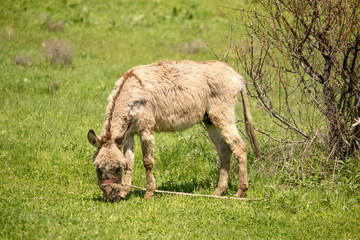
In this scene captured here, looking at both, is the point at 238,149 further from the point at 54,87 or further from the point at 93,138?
the point at 54,87

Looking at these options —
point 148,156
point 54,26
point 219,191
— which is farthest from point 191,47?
point 148,156

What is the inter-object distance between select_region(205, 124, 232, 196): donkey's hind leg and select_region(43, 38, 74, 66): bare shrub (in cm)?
735

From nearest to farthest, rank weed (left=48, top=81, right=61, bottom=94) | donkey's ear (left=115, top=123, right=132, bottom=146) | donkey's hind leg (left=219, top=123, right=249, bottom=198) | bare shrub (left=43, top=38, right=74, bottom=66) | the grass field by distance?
the grass field < donkey's ear (left=115, top=123, right=132, bottom=146) < donkey's hind leg (left=219, top=123, right=249, bottom=198) < weed (left=48, top=81, right=61, bottom=94) < bare shrub (left=43, top=38, right=74, bottom=66)

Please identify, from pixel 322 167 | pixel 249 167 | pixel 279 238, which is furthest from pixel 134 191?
pixel 322 167

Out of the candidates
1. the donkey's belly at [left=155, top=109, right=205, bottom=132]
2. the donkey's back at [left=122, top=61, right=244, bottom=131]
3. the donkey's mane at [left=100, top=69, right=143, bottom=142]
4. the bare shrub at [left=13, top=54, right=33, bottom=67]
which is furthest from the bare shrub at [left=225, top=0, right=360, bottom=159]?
the bare shrub at [left=13, top=54, right=33, bottom=67]

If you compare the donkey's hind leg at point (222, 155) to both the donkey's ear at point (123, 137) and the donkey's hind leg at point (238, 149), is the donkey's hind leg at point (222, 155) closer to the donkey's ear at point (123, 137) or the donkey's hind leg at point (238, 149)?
the donkey's hind leg at point (238, 149)

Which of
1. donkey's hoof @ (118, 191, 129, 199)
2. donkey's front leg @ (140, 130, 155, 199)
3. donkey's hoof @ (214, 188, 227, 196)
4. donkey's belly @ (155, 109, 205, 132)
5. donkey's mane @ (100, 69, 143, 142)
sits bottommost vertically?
donkey's hoof @ (214, 188, 227, 196)

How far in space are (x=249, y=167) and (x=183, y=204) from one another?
190 centimetres

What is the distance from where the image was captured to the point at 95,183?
293 inches

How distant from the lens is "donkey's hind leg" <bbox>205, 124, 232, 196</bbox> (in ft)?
24.2

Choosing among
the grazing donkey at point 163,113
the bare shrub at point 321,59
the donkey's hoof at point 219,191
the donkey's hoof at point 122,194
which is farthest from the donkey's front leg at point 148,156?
the bare shrub at point 321,59

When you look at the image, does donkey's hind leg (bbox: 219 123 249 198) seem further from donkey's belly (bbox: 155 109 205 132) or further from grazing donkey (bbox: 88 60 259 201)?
donkey's belly (bbox: 155 109 205 132)

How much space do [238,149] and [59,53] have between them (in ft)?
26.5

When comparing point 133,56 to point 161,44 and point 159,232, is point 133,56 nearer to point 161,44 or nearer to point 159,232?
→ point 161,44
